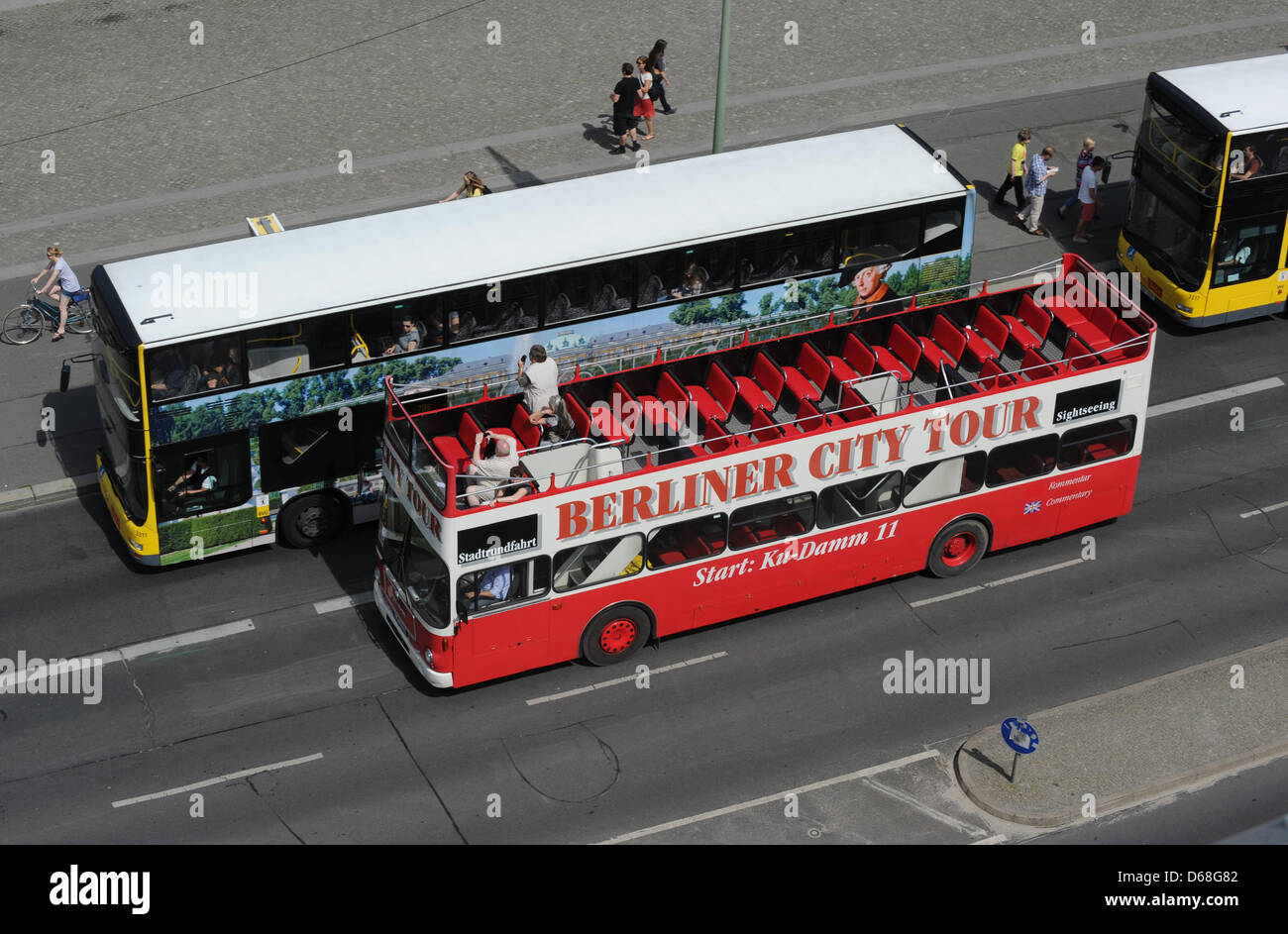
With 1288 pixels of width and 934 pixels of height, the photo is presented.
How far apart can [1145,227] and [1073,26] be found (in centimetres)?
1079

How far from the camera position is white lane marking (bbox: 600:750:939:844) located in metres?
19.7

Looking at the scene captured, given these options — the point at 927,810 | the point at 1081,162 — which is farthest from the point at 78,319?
the point at 1081,162

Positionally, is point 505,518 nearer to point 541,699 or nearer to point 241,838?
point 541,699

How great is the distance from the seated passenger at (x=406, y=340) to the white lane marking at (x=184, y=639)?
4200mm

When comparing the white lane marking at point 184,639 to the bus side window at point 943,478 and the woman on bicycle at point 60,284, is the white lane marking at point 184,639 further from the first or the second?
the bus side window at point 943,478

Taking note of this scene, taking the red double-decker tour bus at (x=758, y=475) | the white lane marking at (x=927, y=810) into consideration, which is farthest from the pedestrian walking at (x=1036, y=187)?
the white lane marking at (x=927, y=810)

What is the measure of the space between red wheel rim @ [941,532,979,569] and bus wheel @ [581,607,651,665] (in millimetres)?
4593

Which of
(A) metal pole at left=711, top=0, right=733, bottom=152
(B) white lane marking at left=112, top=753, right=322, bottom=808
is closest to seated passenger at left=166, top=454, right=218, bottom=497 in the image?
(B) white lane marking at left=112, top=753, right=322, bottom=808

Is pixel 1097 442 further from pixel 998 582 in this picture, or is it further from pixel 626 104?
pixel 626 104

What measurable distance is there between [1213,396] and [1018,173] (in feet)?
20.4

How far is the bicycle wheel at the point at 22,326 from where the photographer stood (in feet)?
92.3

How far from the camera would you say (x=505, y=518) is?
19.8 metres

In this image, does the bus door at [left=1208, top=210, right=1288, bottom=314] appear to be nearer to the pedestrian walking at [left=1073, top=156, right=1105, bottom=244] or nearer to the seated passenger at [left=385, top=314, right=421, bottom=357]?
the pedestrian walking at [left=1073, top=156, right=1105, bottom=244]

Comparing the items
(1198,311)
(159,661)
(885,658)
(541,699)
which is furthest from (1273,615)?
(159,661)
